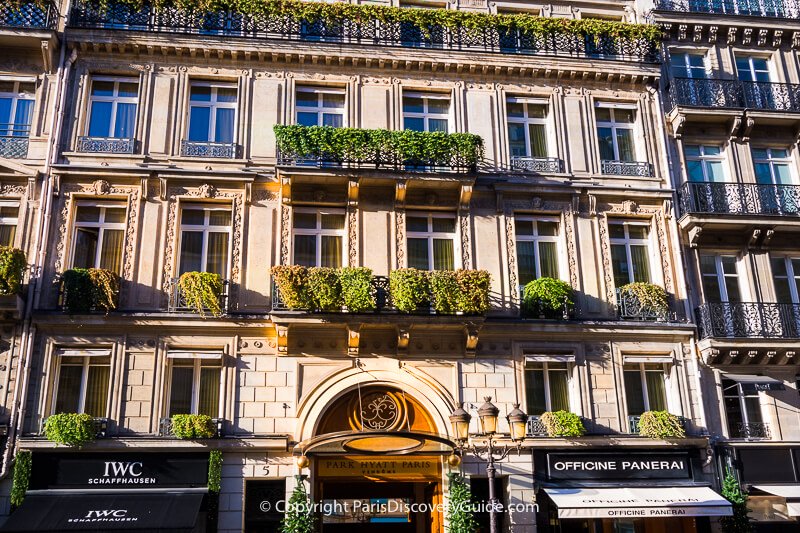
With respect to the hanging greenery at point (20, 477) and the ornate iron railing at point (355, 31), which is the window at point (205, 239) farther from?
the hanging greenery at point (20, 477)

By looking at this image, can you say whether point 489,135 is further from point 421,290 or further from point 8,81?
point 8,81

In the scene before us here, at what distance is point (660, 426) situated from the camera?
645 inches

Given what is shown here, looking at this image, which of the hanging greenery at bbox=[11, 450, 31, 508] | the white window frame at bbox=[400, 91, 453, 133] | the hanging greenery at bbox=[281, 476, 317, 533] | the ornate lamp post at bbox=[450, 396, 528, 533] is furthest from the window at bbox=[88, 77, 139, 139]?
the ornate lamp post at bbox=[450, 396, 528, 533]

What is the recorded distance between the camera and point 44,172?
16922mm

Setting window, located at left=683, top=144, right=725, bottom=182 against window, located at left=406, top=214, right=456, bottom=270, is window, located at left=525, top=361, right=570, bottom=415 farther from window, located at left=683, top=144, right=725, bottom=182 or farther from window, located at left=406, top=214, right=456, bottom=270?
window, located at left=683, top=144, right=725, bottom=182

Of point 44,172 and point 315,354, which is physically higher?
point 44,172

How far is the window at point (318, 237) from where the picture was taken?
57.2 ft

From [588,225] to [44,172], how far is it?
13.3 m

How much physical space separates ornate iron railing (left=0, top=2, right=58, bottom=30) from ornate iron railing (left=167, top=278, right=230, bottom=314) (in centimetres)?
728

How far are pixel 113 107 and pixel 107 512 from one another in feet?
32.2

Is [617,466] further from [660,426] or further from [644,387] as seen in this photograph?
[644,387]

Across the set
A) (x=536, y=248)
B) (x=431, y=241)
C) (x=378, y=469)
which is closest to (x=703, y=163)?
(x=536, y=248)

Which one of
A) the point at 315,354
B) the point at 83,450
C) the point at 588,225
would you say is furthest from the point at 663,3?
the point at 83,450

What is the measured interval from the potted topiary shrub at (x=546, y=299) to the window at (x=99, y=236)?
9.66 meters
